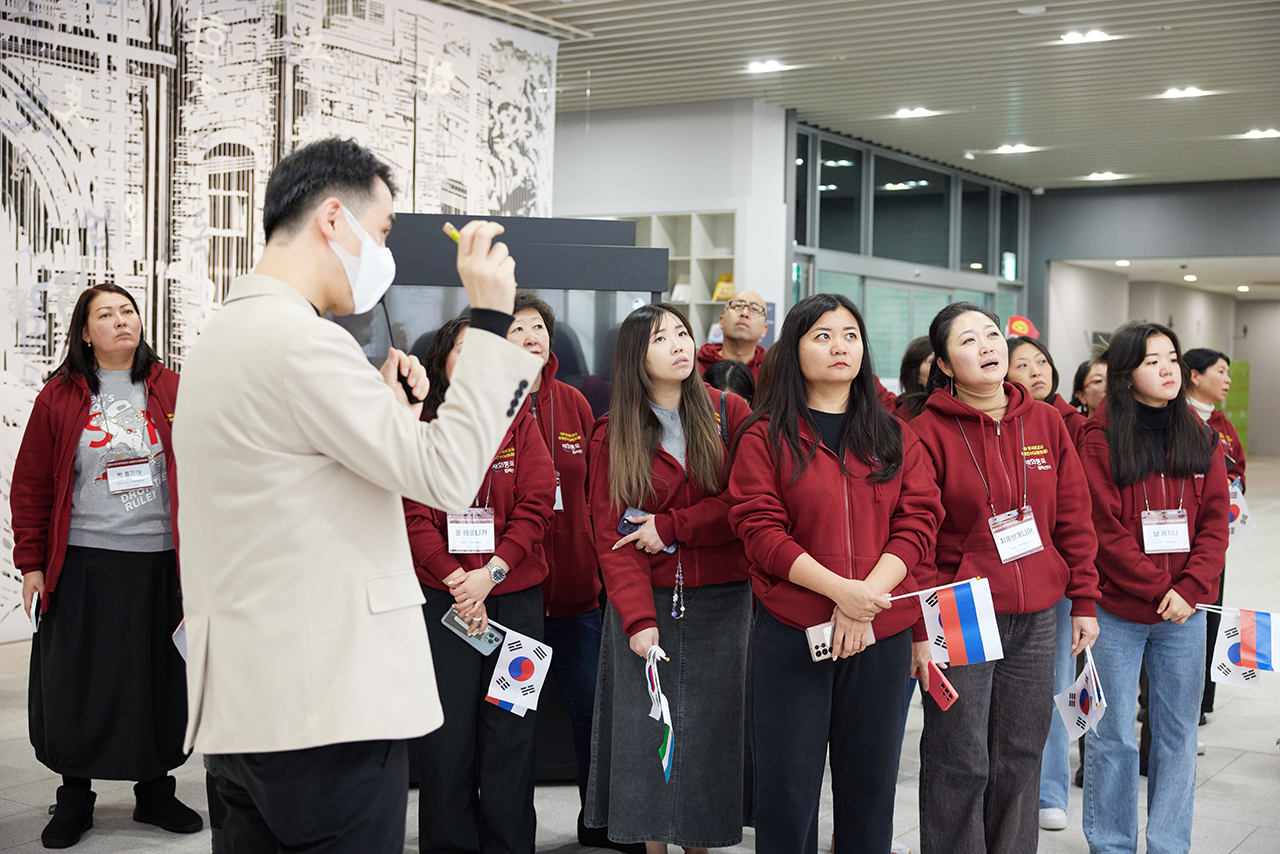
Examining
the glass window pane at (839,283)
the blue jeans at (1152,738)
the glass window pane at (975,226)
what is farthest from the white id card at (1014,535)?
the glass window pane at (975,226)

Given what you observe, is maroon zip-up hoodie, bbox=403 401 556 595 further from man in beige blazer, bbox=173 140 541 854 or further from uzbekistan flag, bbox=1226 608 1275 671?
uzbekistan flag, bbox=1226 608 1275 671

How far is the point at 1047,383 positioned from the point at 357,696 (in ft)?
11.6

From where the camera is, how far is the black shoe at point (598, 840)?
11.3 feet

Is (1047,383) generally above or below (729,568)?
above

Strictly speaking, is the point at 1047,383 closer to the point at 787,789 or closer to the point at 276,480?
the point at 787,789

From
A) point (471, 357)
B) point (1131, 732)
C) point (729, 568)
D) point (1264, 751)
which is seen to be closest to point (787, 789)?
point (729, 568)

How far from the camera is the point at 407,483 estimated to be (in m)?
1.51

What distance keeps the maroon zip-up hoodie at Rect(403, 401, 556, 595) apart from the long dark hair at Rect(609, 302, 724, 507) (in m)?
0.22

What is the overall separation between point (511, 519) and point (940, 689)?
1207 mm

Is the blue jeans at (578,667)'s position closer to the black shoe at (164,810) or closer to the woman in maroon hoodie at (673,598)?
the woman in maroon hoodie at (673,598)

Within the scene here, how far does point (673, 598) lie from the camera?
3.09 metres

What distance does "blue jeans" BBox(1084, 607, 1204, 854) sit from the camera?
3.20 metres

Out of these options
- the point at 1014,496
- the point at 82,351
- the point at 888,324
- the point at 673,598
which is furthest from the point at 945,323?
the point at 888,324

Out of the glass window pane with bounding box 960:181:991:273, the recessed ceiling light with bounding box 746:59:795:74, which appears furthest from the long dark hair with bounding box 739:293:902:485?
the glass window pane with bounding box 960:181:991:273
